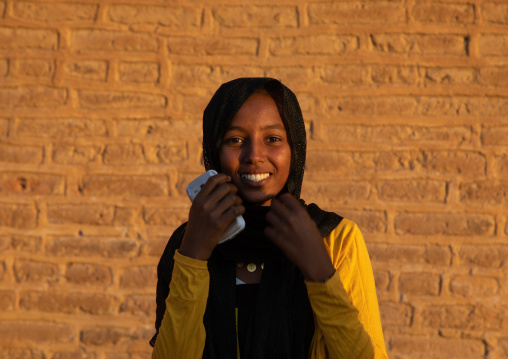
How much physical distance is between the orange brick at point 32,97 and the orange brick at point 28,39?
0.85ft

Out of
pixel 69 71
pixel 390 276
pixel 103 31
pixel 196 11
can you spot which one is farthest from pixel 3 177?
pixel 390 276

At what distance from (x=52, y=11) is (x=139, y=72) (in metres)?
0.66

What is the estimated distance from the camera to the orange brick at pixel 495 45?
3.63 meters

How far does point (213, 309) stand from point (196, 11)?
2.32 m

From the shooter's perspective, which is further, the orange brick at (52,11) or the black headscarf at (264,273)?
the orange brick at (52,11)

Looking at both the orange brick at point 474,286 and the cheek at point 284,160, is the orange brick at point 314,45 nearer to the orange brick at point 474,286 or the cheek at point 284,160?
the orange brick at point 474,286

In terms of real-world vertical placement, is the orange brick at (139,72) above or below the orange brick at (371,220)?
above

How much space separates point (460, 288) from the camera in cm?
354

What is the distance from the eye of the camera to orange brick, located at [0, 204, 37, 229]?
12.2ft

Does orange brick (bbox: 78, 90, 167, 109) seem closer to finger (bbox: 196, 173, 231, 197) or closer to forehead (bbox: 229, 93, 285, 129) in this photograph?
forehead (bbox: 229, 93, 285, 129)

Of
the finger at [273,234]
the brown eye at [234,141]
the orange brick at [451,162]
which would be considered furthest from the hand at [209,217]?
the orange brick at [451,162]

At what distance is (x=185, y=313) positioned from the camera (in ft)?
5.90

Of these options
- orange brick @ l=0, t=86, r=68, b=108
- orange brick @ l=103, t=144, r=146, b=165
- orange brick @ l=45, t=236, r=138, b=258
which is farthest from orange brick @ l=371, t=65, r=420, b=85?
orange brick @ l=0, t=86, r=68, b=108

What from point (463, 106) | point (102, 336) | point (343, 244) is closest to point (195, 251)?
point (343, 244)
